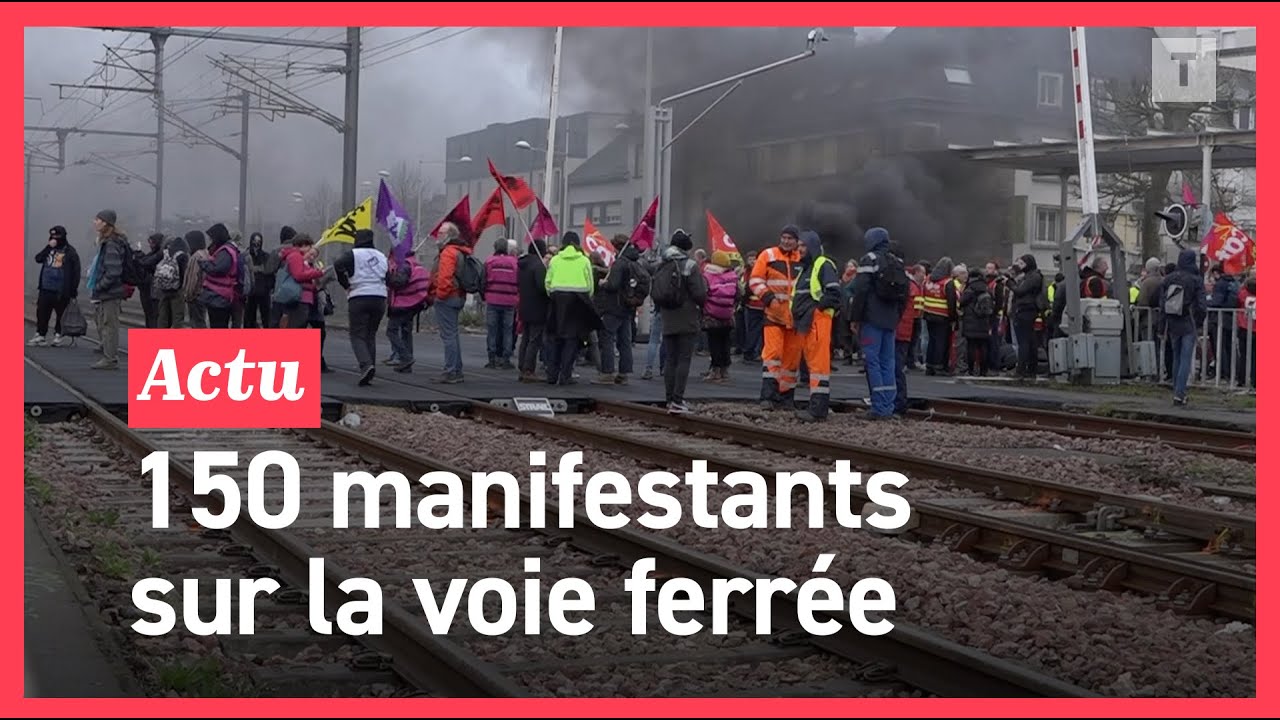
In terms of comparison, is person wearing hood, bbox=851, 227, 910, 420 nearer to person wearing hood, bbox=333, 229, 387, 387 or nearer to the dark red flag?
person wearing hood, bbox=333, 229, 387, 387

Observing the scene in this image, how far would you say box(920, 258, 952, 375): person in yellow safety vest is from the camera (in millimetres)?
22484

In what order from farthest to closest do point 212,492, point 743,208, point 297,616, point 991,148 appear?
point 743,208 → point 991,148 → point 212,492 → point 297,616

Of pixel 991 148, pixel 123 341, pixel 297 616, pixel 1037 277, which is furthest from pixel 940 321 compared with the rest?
pixel 297 616

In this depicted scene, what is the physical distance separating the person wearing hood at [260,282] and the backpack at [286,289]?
6.47 feet

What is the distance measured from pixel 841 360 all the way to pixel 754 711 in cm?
2068

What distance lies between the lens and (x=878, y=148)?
39.9 metres

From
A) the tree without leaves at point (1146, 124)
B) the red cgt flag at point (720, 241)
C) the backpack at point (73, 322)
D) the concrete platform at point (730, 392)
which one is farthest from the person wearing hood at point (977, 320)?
the tree without leaves at point (1146, 124)

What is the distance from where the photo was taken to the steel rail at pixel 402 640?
5.25 meters

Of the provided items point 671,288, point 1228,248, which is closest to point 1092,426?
point 671,288

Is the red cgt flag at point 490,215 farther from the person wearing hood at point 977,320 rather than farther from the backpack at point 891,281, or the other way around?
the backpack at point 891,281

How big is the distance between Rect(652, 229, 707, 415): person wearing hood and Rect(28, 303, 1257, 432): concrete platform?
1179 millimetres

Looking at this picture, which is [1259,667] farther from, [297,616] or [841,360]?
[841,360]

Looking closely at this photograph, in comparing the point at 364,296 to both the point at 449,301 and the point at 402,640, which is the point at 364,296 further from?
the point at 402,640

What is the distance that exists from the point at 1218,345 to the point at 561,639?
14.6m
